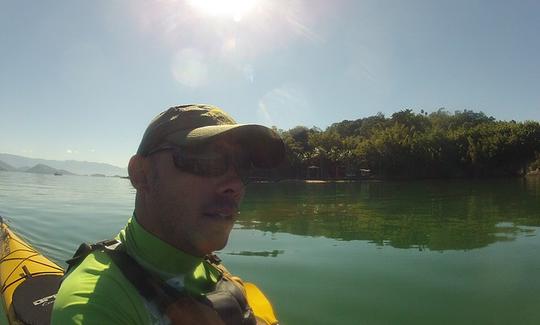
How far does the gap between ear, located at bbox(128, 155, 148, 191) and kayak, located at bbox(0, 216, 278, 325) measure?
1.33 metres

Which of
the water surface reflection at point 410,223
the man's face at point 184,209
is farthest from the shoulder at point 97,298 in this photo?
the water surface reflection at point 410,223

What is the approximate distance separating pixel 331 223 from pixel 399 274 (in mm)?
7052

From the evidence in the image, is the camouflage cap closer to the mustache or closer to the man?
the man

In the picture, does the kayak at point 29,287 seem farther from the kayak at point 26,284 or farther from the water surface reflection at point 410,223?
the water surface reflection at point 410,223

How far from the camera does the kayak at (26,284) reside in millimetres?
4098

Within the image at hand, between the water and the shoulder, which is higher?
the shoulder

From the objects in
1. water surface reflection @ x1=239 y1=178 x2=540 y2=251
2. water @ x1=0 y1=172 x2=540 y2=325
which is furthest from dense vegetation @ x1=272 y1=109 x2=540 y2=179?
water @ x1=0 y1=172 x2=540 y2=325

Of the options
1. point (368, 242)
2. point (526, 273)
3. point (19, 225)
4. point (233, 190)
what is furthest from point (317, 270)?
point (19, 225)

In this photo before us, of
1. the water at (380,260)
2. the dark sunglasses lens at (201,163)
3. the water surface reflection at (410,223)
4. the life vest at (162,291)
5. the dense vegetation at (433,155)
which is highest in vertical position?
the dense vegetation at (433,155)

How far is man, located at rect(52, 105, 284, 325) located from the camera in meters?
1.50

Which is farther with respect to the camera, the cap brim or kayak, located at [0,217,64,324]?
kayak, located at [0,217,64,324]

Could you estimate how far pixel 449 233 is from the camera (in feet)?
40.1

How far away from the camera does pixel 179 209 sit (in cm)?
162

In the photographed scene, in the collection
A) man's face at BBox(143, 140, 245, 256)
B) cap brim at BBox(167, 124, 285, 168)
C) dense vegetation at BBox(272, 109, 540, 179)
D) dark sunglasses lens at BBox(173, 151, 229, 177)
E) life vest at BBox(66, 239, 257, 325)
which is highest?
dense vegetation at BBox(272, 109, 540, 179)
